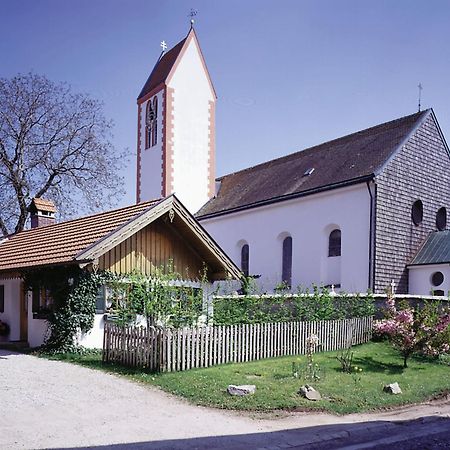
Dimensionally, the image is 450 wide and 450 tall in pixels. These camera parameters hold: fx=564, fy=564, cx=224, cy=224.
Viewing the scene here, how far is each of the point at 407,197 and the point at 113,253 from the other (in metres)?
14.0

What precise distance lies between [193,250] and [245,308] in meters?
3.38

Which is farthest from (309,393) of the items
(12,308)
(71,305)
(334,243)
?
(334,243)

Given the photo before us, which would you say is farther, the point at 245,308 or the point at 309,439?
the point at 245,308

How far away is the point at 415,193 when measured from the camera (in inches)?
989

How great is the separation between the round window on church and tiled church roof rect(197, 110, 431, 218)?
507 centimetres

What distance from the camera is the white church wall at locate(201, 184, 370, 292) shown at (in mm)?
23562

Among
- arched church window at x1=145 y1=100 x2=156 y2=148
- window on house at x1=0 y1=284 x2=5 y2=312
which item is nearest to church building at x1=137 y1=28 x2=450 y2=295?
arched church window at x1=145 y1=100 x2=156 y2=148

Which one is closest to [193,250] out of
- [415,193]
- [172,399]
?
[172,399]

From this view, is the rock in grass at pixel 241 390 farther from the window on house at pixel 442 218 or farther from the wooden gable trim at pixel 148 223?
the window on house at pixel 442 218

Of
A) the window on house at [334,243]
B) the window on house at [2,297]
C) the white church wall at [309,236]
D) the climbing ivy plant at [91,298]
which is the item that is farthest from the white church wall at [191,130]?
the climbing ivy plant at [91,298]

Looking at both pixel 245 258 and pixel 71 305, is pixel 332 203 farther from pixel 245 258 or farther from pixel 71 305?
pixel 71 305

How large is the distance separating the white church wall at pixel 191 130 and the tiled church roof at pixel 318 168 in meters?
1.41

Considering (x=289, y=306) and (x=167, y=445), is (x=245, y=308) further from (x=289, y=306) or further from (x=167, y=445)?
(x=167, y=445)

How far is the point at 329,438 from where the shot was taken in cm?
839
